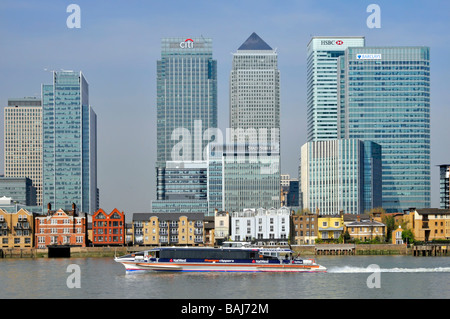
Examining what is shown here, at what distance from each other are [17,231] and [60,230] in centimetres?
821

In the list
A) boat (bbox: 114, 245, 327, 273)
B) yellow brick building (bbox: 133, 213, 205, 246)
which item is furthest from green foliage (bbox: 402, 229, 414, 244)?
boat (bbox: 114, 245, 327, 273)

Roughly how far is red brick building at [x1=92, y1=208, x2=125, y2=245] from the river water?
50031 mm

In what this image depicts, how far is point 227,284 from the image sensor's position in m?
85.8

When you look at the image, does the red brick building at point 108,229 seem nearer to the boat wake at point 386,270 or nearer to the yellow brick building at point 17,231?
the yellow brick building at point 17,231

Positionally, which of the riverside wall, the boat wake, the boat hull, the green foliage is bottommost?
the riverside wall

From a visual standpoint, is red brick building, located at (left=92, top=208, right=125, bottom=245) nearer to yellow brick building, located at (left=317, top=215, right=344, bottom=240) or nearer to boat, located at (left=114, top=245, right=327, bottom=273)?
yellow brick building, located at (left=317, top=215, right=344, bottom=240)

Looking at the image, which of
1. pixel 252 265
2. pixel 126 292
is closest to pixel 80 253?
pixel 252 265

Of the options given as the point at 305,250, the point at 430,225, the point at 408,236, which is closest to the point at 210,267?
the point at 305,250

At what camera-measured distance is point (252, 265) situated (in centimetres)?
10012

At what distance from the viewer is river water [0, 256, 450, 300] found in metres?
76.4

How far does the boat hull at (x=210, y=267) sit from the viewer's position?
328ft

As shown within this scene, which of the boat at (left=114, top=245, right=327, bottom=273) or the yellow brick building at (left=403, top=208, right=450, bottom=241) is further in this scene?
the yellow brick building at (left=403, top=208, right=450, bottom=241)

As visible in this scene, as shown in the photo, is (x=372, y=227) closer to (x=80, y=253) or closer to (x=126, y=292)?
(x=80, y=253)
